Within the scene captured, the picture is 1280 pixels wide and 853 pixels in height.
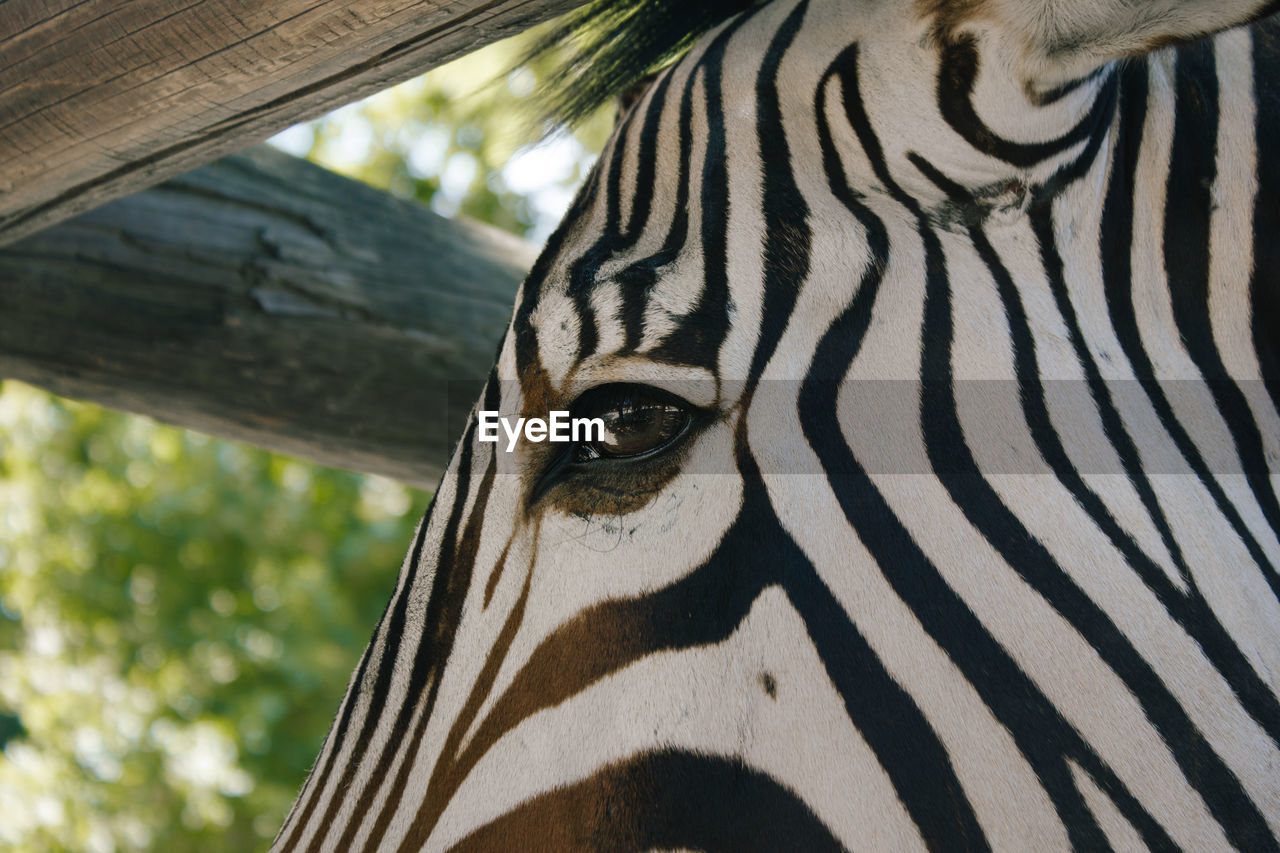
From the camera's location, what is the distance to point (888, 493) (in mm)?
945

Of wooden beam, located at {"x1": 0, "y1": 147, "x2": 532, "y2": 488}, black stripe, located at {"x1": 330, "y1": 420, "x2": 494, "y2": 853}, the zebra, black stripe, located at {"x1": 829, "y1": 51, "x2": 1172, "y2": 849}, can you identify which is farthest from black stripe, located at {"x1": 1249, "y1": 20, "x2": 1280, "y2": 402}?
wooden beam, located at {"x1": 0, "y1": 147, "x2": 532, "y2": 488}

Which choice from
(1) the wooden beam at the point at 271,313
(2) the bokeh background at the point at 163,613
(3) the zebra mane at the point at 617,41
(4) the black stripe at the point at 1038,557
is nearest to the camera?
(4) the black stripe at the point at 1038,557

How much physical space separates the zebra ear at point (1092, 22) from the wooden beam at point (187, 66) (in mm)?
511

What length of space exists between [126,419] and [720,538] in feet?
23.4

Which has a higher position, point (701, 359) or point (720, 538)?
point (701, 359)

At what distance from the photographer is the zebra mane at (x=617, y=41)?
1.57 metres

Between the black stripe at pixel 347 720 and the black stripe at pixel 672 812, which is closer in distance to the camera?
the black stripe at pixel 672 812

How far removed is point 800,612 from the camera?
0.91 m

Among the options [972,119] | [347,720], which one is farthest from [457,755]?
[972,119]

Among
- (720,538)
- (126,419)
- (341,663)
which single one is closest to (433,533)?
(720,538)

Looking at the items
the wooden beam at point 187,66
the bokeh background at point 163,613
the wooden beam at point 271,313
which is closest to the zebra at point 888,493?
the wooden beam at point 187,66

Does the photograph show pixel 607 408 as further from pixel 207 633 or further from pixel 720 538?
pixel 207 633

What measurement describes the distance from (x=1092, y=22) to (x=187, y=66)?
3.55 feet

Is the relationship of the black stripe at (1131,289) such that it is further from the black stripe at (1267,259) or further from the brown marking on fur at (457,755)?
the brown marking on fur at (457,755)
